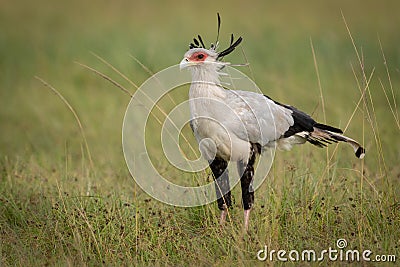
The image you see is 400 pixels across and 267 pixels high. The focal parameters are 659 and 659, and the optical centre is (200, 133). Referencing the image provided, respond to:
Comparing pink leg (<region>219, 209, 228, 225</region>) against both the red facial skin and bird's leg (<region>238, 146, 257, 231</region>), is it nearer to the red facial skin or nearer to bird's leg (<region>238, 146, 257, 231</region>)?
bird's leg (<region>238, 146, 257, 231</region>)

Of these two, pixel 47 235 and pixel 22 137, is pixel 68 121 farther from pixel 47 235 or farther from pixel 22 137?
pixel 47 235

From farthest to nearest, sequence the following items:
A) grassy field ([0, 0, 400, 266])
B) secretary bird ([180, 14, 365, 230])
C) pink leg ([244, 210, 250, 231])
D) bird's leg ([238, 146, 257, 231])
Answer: bird's leg ([238, 146, 257, 231]), secretary bird ([180, 14, 365, 230]), pink leg ([244, 210, 250, 231]), grassy field ([0, 0, 400, 266])

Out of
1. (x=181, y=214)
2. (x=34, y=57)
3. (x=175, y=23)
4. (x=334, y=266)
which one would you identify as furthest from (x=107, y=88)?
(x=334, y=266)

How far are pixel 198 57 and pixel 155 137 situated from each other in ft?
12.7

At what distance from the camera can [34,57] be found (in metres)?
12.1

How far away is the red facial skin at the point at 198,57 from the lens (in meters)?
4.76

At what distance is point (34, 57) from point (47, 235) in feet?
26.0

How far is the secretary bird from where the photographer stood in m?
4.74

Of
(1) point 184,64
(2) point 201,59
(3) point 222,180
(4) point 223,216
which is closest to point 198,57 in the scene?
(2) point 201,59

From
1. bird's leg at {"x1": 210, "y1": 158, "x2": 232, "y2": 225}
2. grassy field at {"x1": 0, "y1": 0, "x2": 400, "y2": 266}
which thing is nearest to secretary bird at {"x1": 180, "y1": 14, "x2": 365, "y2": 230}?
bird's leg at {"x1": 210, "y1": 158, "x2": 232, "y2": 225}

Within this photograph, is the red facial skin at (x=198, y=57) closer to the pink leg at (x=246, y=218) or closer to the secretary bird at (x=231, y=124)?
the secretary bird at (x=231, y=124)

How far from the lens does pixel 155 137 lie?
337 inches

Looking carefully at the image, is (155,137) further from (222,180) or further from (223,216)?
(223,216)

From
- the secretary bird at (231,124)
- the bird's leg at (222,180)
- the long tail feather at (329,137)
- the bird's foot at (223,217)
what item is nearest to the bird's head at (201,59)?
the secretary bird at (231,124)
